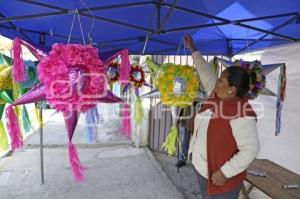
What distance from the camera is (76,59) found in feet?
5.55

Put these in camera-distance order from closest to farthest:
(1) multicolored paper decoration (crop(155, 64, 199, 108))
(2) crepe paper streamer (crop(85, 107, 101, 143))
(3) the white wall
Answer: (2) crepe paper streamer (crop(85, 107, 101, 143)) → (1) multicolored paper decoration (crop(155, 64, 199, 108)) → (3) the white wall

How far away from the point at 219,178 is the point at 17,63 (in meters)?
1.38

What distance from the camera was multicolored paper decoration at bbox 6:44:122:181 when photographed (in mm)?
1663

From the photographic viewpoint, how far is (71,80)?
5.47 ft

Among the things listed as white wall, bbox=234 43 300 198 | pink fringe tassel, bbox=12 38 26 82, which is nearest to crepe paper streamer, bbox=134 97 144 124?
pink fringe tassel, bbox=12 38 26 82

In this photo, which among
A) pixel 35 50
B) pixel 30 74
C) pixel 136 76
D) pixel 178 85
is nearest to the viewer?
pixel 35 50

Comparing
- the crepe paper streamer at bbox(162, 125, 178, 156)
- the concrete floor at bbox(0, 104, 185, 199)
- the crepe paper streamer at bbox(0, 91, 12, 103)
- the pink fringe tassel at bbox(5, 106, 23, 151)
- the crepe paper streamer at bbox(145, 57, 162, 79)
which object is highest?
the crepe paper streamer at bbox(145, 57, 162, 79)

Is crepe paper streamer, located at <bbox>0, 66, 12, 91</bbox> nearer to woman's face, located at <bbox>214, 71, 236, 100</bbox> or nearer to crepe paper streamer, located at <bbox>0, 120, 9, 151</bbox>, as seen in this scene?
crepe paper streamer, located at <bbox>0, 120, 9, 151</bbox>

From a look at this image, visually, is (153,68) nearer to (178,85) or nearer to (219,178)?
(178,85)

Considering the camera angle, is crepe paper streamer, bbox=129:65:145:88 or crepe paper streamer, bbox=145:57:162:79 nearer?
crepe paper streamer, bbox=145:57:162:79

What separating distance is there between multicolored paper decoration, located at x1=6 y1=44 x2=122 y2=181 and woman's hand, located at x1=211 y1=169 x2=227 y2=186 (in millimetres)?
782

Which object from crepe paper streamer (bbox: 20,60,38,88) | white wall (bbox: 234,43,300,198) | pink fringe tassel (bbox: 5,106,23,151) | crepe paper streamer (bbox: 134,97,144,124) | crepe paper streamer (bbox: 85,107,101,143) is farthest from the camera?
white wall (bbox: 234,43,300,198)

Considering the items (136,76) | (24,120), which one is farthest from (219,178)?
(24,120)

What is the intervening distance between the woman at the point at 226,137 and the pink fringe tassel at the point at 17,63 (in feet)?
3.73
